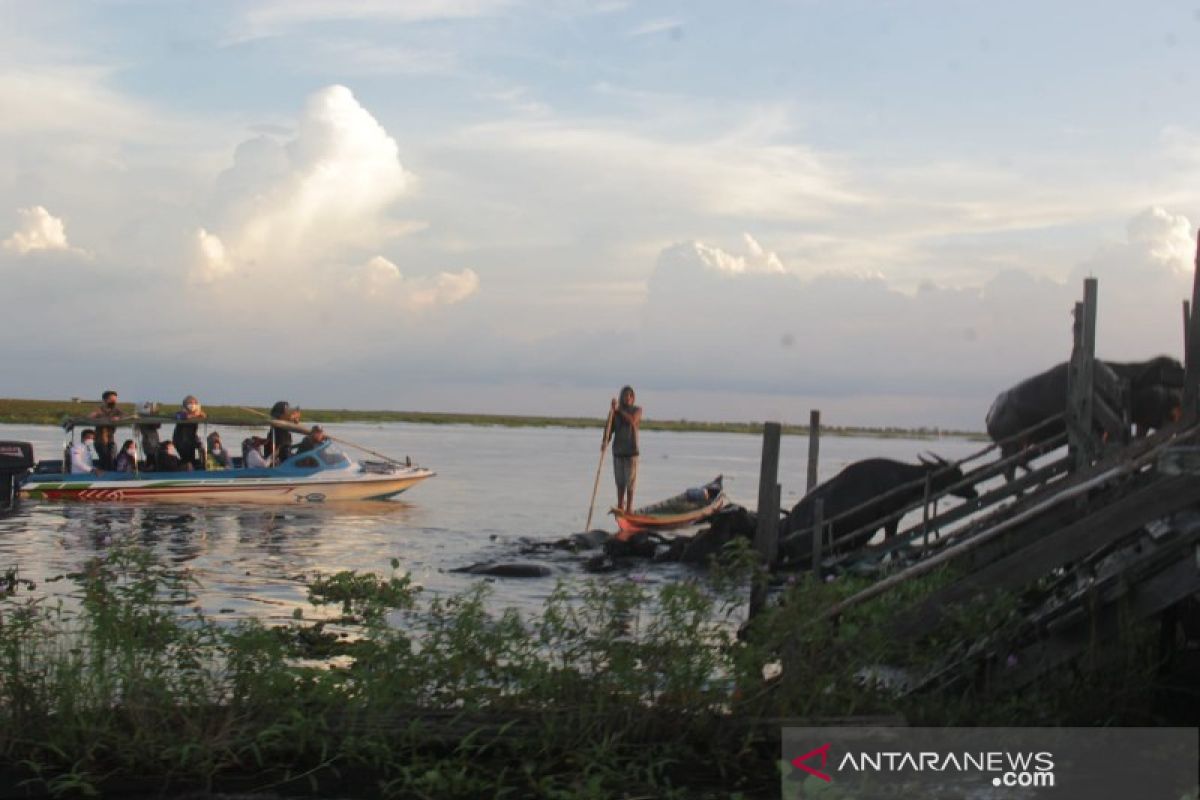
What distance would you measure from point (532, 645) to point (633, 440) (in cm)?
1589

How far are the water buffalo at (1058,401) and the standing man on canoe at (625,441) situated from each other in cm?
680

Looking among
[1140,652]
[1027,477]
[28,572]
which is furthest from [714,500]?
[1140,652]

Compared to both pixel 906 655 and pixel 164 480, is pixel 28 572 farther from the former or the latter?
pixel 906 655

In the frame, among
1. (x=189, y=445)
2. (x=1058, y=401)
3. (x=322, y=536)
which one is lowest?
(x=322, y=536)

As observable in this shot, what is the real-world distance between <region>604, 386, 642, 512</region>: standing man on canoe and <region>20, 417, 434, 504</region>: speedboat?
709 centimetres

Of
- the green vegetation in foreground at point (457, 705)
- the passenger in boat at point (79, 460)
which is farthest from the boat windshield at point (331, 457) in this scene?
the green vegetation in foreground at point (457, 705)

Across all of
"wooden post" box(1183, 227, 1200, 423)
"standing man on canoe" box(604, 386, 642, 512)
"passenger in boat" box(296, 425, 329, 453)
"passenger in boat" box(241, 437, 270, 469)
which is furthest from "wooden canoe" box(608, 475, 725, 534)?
"wooden post" box(1183, 227, 1200, 423)

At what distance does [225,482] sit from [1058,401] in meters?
16.2

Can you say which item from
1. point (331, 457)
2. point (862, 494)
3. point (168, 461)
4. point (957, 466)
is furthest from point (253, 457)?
point (957, 466)

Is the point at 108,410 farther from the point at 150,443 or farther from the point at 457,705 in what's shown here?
the point at 457,705

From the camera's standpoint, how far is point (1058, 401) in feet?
56.1

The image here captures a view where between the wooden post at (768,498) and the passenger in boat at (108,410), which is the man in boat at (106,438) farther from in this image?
the wooden post at (768,498)

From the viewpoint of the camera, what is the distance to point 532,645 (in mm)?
6609

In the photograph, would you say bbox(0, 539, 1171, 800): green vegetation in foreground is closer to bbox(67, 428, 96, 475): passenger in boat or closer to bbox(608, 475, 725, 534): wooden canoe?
bbox(608, 475, 725, 534): wooden canoe
